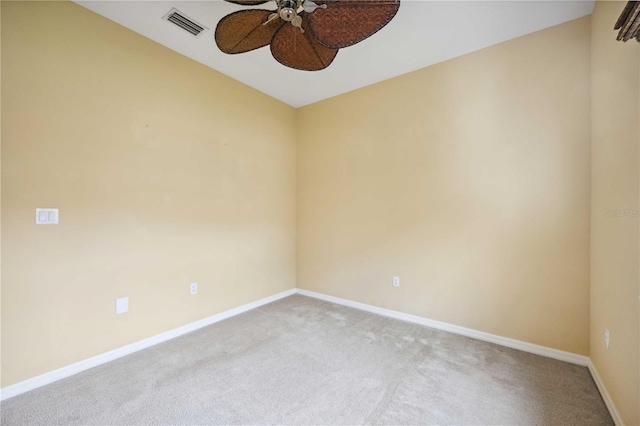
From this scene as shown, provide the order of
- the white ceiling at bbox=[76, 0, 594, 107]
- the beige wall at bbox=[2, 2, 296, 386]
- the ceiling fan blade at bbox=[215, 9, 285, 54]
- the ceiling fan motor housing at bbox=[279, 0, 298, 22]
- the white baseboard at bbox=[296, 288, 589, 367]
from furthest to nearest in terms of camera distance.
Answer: the white baseboard at bbox=[296, 288, 589, 367], the white ceiling at bbox=[76, 0, 594, 107], the beige wall at bbox=[2, 2, 296, 386], the ceiling fan blade at bbox=[215, 9, 285, 54], the ceiling fan motor housing at bbox=[279, 0, 298, 22]

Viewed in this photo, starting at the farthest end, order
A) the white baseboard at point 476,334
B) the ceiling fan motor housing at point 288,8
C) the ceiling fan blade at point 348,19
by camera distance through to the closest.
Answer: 1. the white baseboard at point 476,334
2. the ceiling fan motor housing at point 288,8
3. the ceiling fan blade at point 348,19

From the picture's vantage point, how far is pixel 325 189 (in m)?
3.53

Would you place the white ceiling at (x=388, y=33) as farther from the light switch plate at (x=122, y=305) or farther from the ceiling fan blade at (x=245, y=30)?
the light switch plate at (x=122, y=305)

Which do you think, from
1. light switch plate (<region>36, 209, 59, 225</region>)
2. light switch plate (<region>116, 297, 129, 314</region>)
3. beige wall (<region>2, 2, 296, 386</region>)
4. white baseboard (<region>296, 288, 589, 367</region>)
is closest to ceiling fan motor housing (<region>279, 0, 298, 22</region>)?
beige wall (<region>2, 2, 296, 386</region>)

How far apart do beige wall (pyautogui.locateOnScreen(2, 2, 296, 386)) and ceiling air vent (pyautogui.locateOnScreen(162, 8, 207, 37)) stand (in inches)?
15.9

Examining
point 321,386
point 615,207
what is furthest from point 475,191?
point 321,386

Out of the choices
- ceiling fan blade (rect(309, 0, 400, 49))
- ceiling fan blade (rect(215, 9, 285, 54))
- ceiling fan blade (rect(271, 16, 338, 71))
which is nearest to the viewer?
ceiling fan blade (rect(309, 0, 400, 49))

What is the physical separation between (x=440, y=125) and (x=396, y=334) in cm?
214

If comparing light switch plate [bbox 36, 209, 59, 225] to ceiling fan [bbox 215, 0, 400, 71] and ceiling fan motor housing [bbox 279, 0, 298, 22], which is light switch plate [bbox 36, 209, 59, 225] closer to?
ceiling fan [bbox 215, 0, 400, 71]

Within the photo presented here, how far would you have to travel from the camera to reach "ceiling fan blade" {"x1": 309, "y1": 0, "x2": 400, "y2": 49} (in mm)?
1231

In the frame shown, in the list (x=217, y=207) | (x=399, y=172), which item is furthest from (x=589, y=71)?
(x=217, y=207)

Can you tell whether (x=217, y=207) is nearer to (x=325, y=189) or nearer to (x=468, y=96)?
(x=325, y=189)

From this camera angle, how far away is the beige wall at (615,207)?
129 cm

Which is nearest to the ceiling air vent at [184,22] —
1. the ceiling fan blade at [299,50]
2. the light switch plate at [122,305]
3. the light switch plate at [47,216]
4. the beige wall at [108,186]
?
the beige wall at [108,186]
